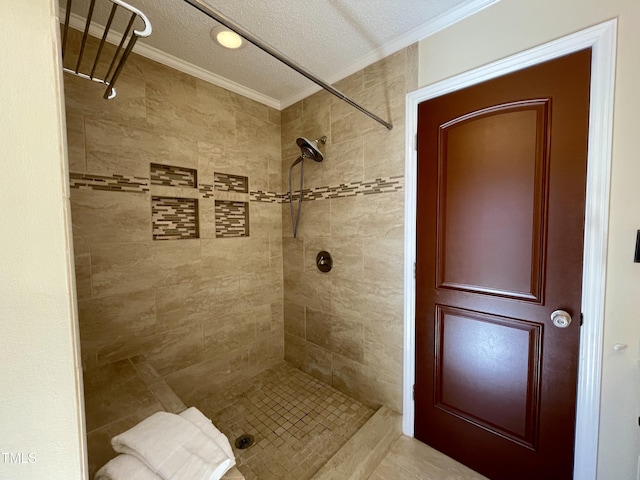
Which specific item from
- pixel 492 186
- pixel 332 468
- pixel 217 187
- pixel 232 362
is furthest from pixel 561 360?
pixel 217 187

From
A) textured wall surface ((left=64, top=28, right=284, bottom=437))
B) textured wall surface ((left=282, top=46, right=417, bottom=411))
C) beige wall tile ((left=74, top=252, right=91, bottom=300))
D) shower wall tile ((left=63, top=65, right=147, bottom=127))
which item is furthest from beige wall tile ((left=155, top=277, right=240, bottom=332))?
shower wall tile ((left=63, top=65, right=147, bottom=127))

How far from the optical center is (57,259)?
444mm

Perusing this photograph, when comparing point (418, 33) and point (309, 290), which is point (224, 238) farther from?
point (418, 33)

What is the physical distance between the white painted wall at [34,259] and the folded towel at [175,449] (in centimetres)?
28

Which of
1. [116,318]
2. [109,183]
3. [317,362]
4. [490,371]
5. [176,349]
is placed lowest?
[317,362]

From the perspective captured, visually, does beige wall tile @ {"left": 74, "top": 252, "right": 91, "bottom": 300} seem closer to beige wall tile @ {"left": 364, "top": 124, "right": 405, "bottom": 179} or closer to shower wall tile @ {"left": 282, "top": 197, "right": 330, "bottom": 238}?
shower wall tile @ {"left": 282, "top": 197, "right": 330, "bottom": 238}

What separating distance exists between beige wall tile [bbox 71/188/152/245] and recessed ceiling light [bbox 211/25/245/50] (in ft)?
3.35

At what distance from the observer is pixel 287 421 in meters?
1.67

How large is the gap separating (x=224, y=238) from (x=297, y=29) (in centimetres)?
142

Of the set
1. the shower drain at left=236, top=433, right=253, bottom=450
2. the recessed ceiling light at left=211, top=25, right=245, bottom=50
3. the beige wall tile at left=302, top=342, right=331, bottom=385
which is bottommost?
the shower drain at left=236, top=433, right=253, bottom=450

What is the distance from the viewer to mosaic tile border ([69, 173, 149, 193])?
1348 millimetres

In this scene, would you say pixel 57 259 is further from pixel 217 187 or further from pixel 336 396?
pixel 336 396

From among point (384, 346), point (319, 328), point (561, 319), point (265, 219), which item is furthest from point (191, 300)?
point (561, 319)

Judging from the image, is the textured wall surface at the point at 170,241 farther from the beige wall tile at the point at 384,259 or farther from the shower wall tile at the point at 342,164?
the beige wall tile at the point at 384,259
